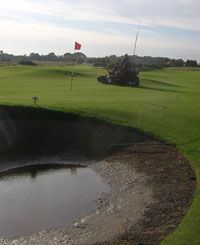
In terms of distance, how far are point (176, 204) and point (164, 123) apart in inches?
313

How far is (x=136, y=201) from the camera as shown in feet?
41.8

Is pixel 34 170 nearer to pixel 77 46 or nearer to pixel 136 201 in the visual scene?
pixel 136 201

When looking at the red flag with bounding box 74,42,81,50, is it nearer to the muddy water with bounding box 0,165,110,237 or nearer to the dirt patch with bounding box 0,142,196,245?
the dirt patch with bounding box 0,142,196,245

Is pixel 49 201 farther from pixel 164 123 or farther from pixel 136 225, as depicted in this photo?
pixel 164 123

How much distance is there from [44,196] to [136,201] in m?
3.67

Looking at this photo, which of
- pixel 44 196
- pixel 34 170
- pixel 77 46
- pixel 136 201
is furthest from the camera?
pixel 77 46

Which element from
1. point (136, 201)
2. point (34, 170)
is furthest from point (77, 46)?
point (136, 201)

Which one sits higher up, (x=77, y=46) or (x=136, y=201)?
(x=77, y=46)

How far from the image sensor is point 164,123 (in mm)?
19125

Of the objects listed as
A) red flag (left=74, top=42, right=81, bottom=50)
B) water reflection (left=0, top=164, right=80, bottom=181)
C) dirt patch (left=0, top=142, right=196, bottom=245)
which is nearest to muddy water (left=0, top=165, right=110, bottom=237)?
water reflection (left=0, top=164, right=80, bottom=181)

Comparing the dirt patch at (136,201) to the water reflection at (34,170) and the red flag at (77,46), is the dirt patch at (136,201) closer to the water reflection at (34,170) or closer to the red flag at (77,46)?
the water reflection at (34,170)

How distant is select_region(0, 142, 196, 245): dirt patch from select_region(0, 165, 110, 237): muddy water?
509mm

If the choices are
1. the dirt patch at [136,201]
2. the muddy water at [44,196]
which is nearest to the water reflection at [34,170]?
the muddy water at [44,196]

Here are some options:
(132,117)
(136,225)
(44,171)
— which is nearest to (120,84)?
(132,117)
